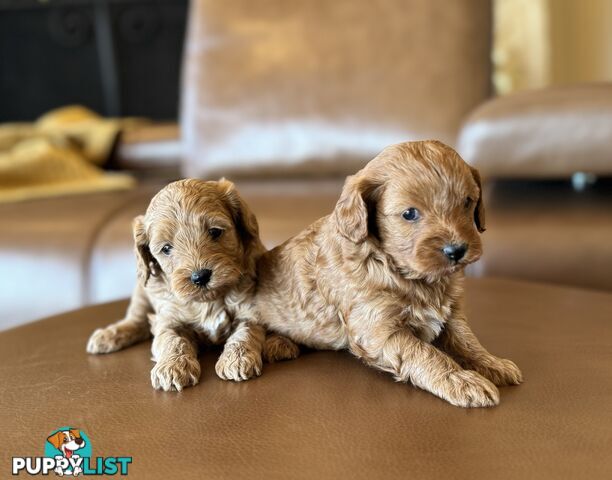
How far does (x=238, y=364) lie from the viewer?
124cm

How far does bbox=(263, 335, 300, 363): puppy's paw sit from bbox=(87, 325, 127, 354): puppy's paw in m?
0.39

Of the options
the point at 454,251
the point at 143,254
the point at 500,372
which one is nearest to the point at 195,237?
the point at 143,254

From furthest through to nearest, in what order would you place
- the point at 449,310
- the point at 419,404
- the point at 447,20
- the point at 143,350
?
the point at 447,20, the point at 143,350, the point at 449,310, the point at 419,404

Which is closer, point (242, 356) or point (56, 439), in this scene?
point (56, 439)

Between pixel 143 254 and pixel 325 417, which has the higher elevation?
pixel 143 254

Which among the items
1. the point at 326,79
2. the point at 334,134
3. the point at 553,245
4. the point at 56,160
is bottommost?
the point at 553,245

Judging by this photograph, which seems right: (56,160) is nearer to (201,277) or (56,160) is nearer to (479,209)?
(201,277)

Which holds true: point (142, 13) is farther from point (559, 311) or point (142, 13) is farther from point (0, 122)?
point (559, 311)

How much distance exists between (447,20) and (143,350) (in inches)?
81.4

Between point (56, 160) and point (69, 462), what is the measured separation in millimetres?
2576

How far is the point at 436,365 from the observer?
44.8 inches

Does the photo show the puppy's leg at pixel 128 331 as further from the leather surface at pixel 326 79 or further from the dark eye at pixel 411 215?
the leather surface at pixel 326 79

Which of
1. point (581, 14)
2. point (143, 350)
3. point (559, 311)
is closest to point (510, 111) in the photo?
point (559, 311)

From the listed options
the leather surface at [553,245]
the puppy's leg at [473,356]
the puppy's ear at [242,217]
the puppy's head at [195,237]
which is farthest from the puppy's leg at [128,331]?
the leather surface at [553,245]
